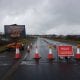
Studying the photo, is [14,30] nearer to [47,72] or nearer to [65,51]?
[65,51]

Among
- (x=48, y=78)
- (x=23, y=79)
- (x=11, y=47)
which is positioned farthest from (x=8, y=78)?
(x=11, y=47)

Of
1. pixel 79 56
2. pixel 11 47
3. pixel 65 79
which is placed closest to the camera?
pixel 65 79

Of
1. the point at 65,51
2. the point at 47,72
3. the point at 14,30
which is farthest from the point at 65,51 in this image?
the point at 14,30

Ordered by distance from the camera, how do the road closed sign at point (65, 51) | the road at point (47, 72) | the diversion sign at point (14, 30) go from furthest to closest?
the diversion sign at point (14, 30), the road closed sign at point (65, 51), the road at point (47, 72)

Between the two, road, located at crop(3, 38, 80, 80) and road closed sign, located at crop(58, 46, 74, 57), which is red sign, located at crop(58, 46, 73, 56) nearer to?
road closed sign, located at crop(58, 46, 74, 57)

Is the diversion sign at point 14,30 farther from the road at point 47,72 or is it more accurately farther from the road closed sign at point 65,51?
the road at point 47,72

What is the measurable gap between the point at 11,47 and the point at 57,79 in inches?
1204

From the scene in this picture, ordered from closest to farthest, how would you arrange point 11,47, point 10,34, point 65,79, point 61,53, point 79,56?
point 65,79, point 61,53, point 79,56, point 11,47, point 10,34

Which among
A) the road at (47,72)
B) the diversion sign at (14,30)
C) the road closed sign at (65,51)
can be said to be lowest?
the road at (47,72)

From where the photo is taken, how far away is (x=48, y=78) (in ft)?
42.2

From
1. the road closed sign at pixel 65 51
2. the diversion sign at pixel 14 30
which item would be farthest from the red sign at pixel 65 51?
the diversion sign at pixel 14 30

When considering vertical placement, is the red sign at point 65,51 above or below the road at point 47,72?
above

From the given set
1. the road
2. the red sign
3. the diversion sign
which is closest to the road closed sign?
the red sign

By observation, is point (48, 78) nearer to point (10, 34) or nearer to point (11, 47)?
point (11, 47)
